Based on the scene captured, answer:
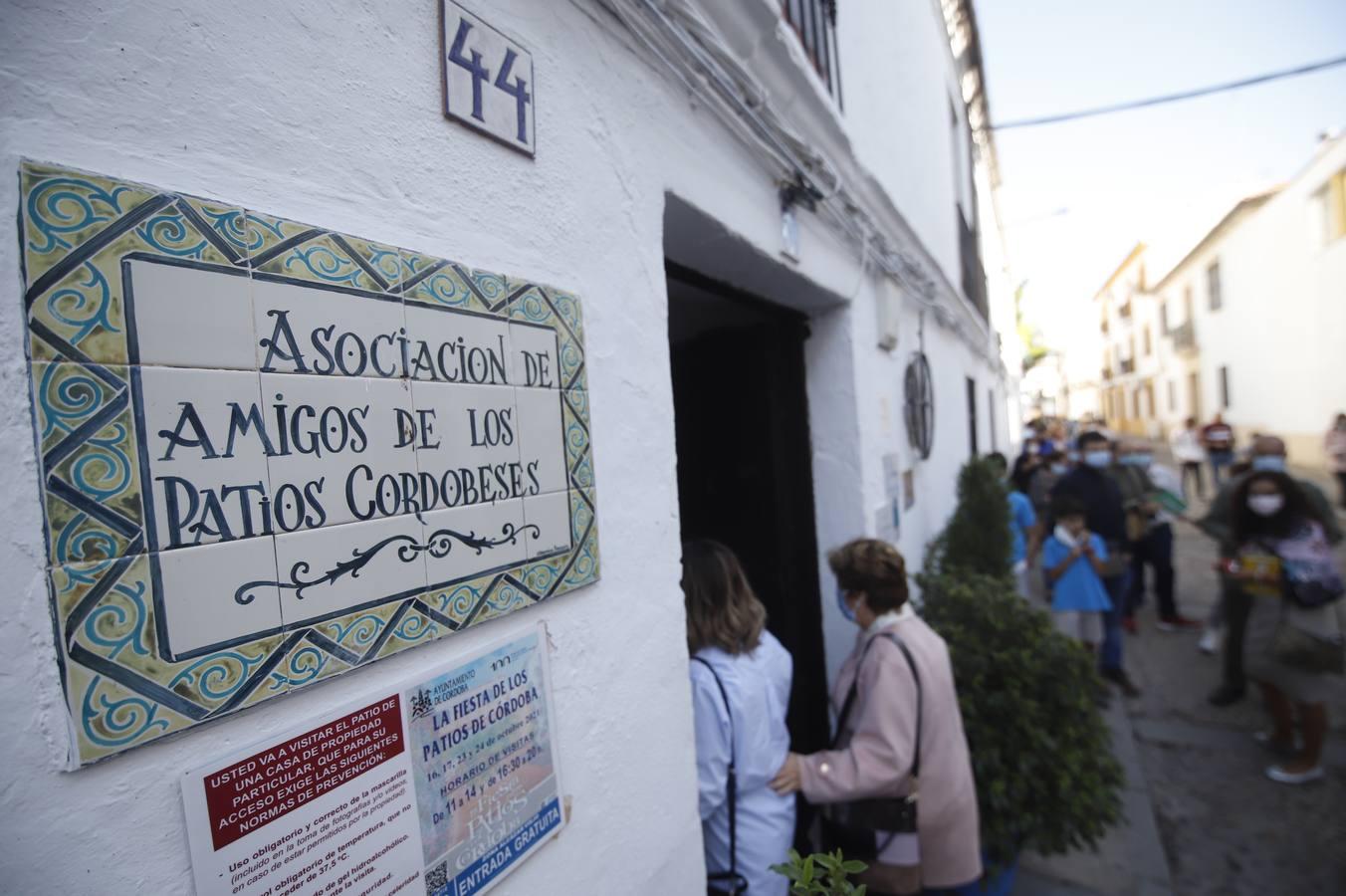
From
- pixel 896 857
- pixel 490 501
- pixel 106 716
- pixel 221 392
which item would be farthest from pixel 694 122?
pixel 896 857

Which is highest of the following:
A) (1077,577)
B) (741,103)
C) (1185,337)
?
(1185,337)

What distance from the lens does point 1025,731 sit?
2658 millimetres

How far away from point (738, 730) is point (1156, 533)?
228 inches

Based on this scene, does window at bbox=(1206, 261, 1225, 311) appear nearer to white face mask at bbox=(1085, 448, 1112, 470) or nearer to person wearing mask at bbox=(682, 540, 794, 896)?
white face mask at bbox=(1085, 448, 1112, 470)

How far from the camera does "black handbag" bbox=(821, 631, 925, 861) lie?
2156 millimetres

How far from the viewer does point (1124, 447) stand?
6.11 meters

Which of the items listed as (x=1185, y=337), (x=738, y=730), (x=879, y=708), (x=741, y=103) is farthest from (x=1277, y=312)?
(x=738, y=730)

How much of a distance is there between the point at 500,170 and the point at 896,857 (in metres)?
2.34

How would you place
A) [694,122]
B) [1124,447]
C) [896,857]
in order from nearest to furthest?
[694,122] → [896,857] → [1124,447]

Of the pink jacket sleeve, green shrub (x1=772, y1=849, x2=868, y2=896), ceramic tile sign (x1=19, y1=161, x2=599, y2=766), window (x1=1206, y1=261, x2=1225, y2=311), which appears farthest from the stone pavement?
window (x1=1206, y1=261, x2=1225, y2=311)

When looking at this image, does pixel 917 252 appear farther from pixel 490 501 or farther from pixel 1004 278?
pixel 1004 278

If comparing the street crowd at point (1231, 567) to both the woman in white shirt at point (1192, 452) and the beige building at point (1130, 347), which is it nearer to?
the woman in white shirt at point (1192, 452)

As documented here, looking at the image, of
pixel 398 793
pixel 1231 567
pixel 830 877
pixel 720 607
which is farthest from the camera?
pixel 1231 567

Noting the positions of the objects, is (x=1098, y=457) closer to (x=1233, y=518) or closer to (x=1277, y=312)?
(x=1233, y=518)
